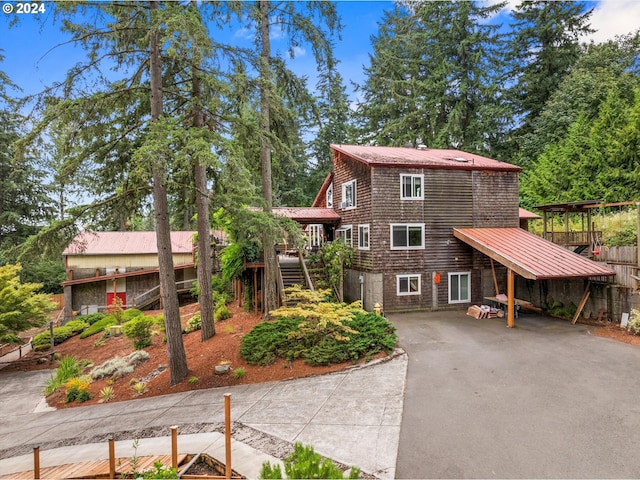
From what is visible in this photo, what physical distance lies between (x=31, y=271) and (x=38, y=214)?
15.4 ft

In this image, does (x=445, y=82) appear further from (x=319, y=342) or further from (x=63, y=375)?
(x=63, y=375)

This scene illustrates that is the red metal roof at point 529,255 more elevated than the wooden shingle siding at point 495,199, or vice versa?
the wooden shingle siding at point 495,199

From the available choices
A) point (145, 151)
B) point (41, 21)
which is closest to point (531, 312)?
point (145, 151)

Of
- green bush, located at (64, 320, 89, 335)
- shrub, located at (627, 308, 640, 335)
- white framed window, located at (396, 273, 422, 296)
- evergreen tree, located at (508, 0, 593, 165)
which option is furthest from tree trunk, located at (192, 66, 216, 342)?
evergreen tree, located at (508, 0, 593, 165)

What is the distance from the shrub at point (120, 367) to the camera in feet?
36.8

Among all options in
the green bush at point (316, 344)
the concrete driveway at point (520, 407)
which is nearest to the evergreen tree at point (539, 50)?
the concrete driveway at point (520, 407)

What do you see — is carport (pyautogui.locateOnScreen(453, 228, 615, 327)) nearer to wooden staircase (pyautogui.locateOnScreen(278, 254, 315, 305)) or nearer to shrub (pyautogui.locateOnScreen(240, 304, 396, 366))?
shrub (pyautogui.locateOnScreen(240, 304, 396, 366))

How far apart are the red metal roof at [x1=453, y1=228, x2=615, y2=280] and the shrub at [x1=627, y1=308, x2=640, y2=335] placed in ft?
4.61

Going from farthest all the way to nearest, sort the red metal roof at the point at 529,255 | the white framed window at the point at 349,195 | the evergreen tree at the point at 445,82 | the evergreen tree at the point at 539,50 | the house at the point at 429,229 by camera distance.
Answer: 1. the evergreen tree at the point at 445,82
2. the evergreen tree at the point at 539,50
3. the white framed window at the point at 349,195
4. the house at the point at 429,229
5. the red metal roof at the point at 529,255

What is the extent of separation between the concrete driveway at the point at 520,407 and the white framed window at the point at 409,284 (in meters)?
3.82

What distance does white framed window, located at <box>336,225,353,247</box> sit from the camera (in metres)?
17.8

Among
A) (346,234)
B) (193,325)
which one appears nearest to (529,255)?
(346,234)

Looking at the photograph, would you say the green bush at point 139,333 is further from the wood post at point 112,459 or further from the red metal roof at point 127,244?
the red metal roof at point 127,244

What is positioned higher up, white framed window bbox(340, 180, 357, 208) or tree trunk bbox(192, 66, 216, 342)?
white framed window bbox(340, 180, 357, 208)
